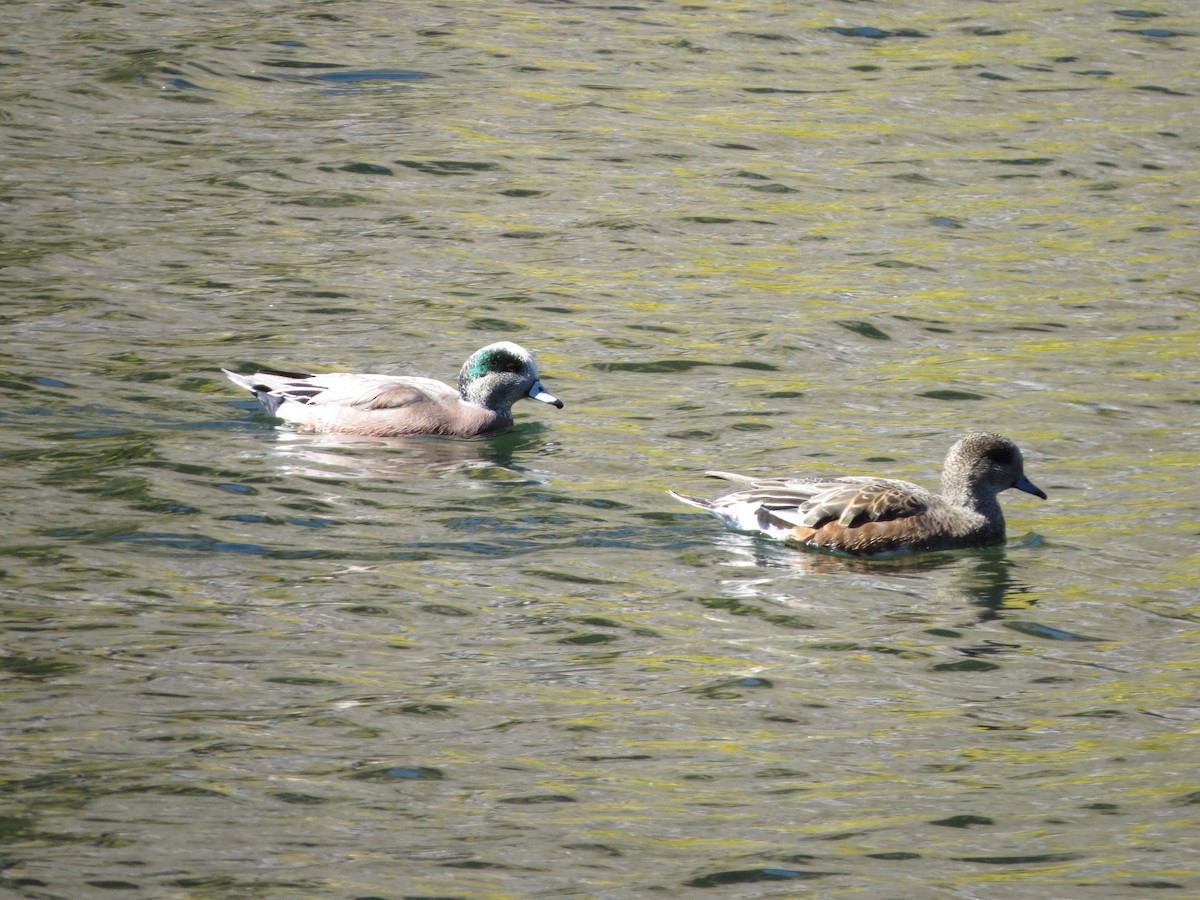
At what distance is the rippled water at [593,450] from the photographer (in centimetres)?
710

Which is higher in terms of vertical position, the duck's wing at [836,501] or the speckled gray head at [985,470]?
the speckled gray head at [985,470]

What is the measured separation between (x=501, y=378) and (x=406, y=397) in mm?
616

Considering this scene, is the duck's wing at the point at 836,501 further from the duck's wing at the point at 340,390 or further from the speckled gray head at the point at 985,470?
the duck's wing at the point at 340,390

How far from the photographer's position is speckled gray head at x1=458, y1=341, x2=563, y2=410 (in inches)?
496

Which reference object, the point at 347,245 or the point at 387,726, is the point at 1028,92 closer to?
the point at 347,245

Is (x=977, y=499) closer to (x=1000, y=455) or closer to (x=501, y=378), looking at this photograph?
(x=1000, y=455)

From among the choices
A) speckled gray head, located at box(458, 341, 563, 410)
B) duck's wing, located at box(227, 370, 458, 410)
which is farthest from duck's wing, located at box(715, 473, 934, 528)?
duck's wing, located at box(227, 370, 458, 410)

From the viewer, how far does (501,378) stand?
1262 centimetres

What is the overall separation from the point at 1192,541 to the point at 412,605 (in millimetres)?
4179

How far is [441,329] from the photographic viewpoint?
14500mm

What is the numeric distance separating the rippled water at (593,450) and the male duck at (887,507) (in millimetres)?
147

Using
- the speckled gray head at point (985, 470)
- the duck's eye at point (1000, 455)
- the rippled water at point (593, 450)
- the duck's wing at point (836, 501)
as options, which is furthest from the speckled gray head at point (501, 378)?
the duck's eye at point (1000, 455)

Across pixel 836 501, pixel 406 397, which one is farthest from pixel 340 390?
pixel 836 501

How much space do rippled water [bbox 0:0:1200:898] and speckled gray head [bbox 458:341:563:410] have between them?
29 centimetres
